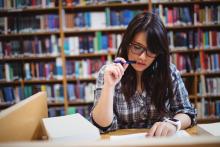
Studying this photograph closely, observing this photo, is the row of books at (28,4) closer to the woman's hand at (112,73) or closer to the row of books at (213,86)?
the row of books at (213,86)

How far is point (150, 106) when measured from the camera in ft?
4.31

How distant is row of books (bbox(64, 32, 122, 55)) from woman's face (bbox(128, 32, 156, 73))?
82.8 inches

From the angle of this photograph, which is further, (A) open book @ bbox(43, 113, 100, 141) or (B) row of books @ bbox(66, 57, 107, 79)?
(B) row of books @ bbox(66, 57, 107, 79)

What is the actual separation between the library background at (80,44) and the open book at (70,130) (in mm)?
2476

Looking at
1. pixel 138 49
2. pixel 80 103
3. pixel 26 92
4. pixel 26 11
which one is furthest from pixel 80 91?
pixel 138 49

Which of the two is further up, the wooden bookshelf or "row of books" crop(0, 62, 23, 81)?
the wooden bookshelf

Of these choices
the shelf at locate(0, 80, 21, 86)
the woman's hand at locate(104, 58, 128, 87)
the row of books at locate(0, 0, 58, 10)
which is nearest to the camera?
the woman's hand at locate(104, 58, 128, 87)

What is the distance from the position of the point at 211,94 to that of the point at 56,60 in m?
2.10

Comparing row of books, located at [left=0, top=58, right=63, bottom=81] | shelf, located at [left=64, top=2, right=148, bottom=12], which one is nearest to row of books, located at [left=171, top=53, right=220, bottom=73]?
shelf, located at [left=64, top=2, right=148, bottom=12]

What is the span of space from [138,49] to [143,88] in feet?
0.74

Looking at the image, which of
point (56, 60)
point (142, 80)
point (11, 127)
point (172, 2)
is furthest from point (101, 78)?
point (172, 2)

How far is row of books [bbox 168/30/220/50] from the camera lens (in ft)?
11.1

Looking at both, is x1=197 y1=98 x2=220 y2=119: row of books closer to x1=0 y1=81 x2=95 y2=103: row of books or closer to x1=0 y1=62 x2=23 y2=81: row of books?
x1=0 y1=81 x2=95 y2=103: row of books

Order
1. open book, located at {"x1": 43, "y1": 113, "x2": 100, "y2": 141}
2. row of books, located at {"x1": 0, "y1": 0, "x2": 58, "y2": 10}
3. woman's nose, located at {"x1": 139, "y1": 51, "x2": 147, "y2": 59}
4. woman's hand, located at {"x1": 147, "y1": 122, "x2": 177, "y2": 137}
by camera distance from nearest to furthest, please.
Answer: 1. open book, located at {"x1": 43, "y1": 113, "x2": 100, "y2": 141}
2. woman's hand, located at {"x1": 147, "y1": 122, "x2": 177, "y2": 137}
3. woman's nose, located at {"x1": 139, "y1": 51, "x2": 147, "y2": 59}
4. row of books, located at {"x1": 0, "y1": 0, "x2": 58, "y2": 10}
